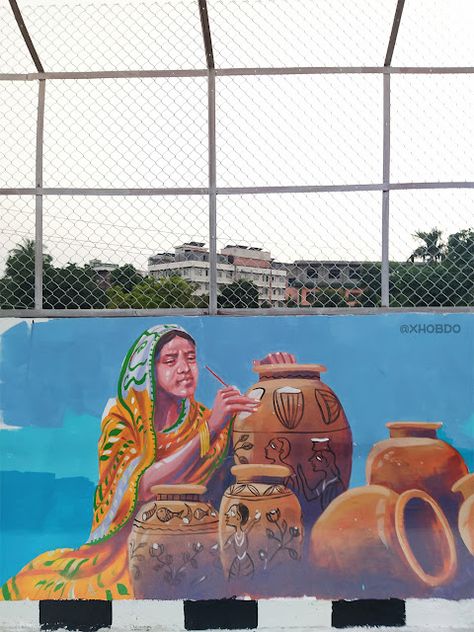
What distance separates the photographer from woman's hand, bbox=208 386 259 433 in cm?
342

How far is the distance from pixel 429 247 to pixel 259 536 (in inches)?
70.3

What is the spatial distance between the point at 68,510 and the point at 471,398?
7.29ft

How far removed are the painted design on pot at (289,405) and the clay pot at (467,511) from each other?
2.98 feet

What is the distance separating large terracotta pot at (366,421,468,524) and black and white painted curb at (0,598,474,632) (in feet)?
1.65

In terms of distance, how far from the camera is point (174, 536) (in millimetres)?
3369

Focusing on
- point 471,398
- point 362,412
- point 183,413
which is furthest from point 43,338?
point 471,398

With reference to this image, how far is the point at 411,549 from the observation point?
3.38 meters

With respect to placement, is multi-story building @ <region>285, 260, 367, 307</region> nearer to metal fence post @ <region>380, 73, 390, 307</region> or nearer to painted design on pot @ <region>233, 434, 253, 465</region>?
metal fence post @ <region>380, 73, 390, 307</region>

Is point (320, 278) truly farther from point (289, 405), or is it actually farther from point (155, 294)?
point (155, 294)

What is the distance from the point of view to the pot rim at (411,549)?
3381 millimetres

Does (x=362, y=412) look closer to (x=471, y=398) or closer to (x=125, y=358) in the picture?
(x=471, y=398)

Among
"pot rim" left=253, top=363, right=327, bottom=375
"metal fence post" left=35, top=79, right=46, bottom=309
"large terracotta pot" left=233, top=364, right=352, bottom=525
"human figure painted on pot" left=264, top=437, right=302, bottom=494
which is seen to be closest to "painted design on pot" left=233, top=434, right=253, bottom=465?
"large terracotta pot" left=233, top=364, right=352, bottom=525

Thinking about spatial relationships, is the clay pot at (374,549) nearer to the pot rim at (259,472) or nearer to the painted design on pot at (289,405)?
the pot rim at (259,472)

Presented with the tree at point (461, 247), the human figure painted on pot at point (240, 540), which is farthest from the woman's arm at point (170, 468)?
the tree at point (461, 247)
